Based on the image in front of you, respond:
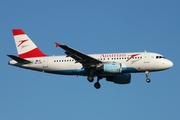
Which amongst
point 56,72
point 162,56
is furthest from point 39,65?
point 162,56

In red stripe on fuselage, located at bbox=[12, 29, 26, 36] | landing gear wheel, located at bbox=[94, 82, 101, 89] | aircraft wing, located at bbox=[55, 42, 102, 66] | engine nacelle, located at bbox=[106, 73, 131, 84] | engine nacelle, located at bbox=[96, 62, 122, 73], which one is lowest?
landing gear wheel, located at bbox=[94, 82, 101, 89]

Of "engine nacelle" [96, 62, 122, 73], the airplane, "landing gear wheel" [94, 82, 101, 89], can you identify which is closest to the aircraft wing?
the airplane

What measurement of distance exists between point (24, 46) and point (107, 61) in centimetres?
1333

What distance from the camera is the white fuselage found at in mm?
59250

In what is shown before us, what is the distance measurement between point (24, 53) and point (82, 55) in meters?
10.7

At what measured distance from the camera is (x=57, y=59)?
62.5 m

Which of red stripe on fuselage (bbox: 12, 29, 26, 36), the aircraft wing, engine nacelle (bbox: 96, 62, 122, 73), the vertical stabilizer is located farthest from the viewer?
red stripe on fuselage (bbox: 12, 29, 26, 36)

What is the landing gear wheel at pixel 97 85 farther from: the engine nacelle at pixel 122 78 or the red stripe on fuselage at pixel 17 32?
the red stripe on fuselage at pixel 17 32

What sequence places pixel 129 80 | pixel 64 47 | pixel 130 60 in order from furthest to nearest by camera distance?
1. pixel 129 80
2. pixel 130 60
3. pixel 64 47

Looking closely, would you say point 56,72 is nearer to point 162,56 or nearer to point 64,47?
point 64,47

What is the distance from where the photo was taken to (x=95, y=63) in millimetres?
59969

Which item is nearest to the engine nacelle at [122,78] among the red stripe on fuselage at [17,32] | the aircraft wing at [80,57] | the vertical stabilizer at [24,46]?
the aircraft wing at [80,57]

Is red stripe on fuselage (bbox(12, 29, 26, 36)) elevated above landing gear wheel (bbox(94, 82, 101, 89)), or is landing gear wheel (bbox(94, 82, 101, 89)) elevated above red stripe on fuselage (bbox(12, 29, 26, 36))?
red stripe on fuselage (bbox(12, 29, 26, 36))

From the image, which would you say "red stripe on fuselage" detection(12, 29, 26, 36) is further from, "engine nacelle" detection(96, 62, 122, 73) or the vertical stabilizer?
"engine nacelle" detection(96, 62, 122, 73)
